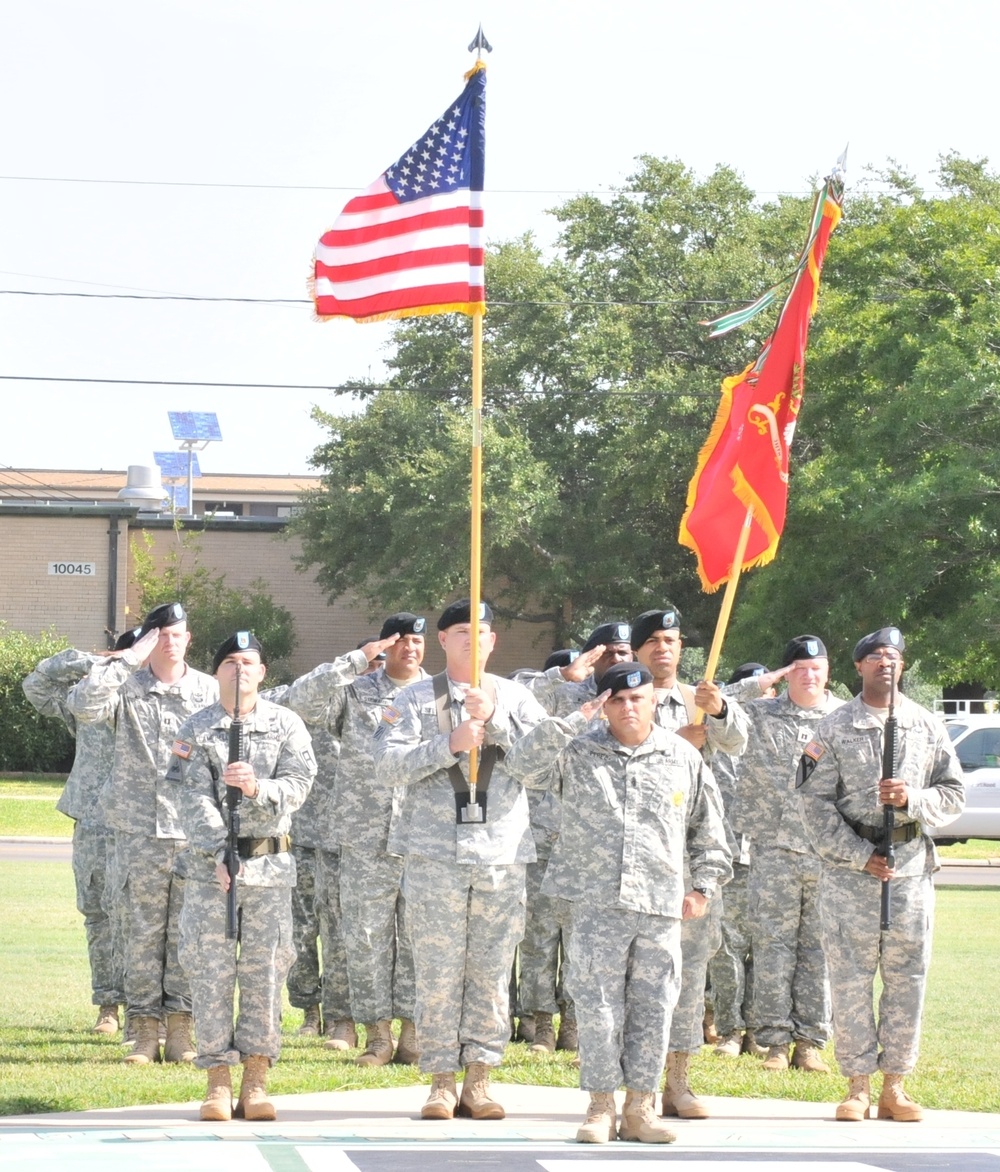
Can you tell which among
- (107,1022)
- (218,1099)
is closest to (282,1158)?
(218,1099)

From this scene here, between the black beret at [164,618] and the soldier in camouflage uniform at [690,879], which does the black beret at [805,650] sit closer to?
the soldier in camouflage uniform at [690,879]

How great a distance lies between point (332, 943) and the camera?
9836 millimetres

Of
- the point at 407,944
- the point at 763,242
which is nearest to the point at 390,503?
the point at 763,242

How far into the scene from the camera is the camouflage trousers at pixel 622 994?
7.10 meters

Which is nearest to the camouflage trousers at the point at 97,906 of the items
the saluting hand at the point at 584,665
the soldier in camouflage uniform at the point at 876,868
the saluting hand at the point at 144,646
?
the saluting hand at the point at 144,646

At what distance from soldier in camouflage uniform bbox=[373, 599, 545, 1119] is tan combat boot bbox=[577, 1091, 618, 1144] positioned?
53cm

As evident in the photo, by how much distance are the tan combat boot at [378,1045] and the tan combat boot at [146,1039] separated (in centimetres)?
102

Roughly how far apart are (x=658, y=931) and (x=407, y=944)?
251 centimetres

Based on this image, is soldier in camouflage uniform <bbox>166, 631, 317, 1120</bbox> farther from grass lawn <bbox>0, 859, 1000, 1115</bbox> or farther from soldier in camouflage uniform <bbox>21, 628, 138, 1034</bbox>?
soldier in camouflage uniform <bbox>21, 628, 138, 1034</bbox>

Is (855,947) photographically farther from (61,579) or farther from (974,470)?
(61,579)

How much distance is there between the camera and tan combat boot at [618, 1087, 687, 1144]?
7113mm

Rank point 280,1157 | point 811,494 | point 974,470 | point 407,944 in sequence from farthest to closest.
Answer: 1. point 811,494
2. point 974,470
3. point 407,944
4. point 280,1157

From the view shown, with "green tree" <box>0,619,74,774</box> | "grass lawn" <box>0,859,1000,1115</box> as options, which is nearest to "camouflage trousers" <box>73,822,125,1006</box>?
"grass lawn" <box>0,859,1000,1115</box>

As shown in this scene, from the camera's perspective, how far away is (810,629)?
2934 centimetres
